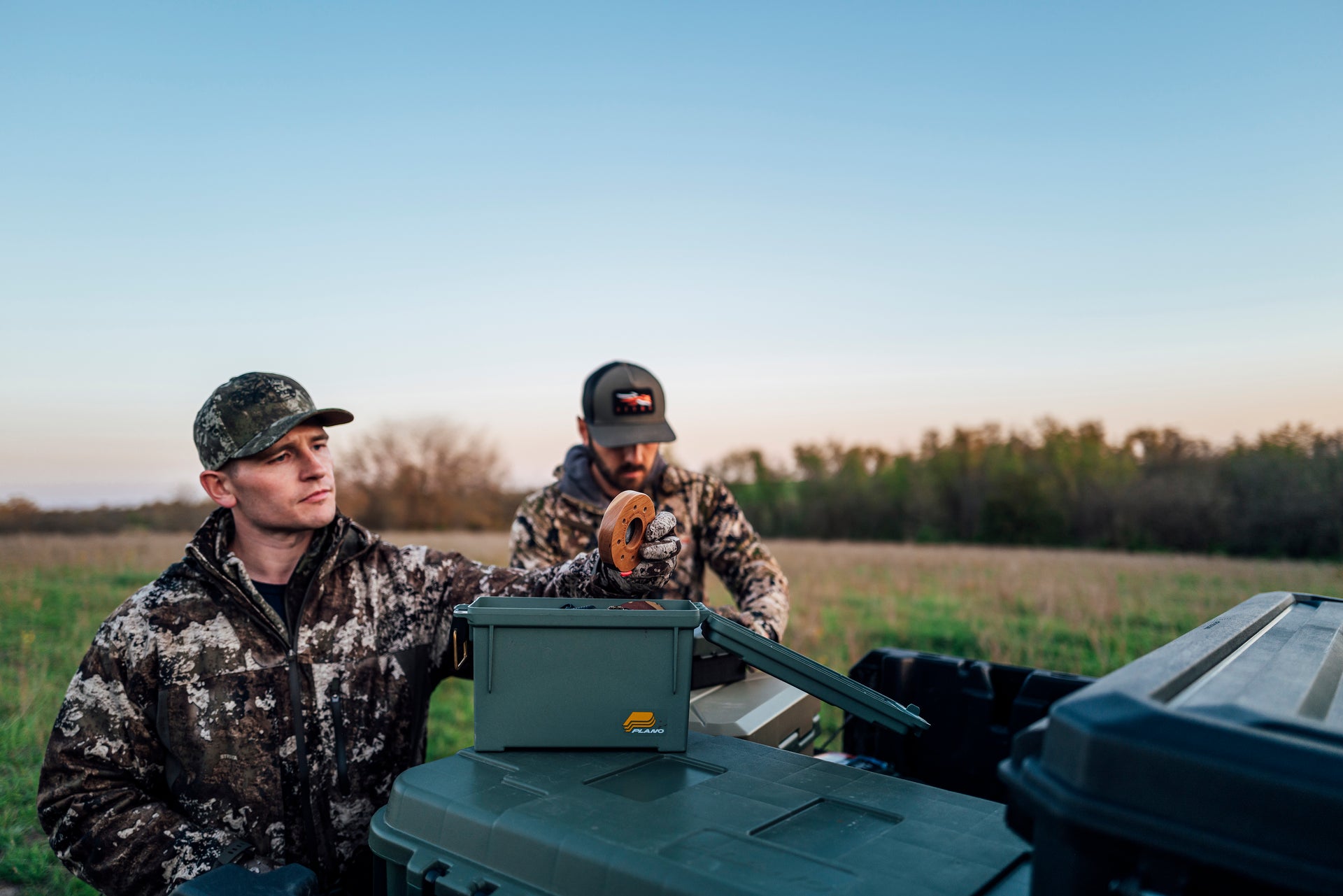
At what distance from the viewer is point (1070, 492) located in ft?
143

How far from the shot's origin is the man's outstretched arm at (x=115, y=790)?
8.30 ft

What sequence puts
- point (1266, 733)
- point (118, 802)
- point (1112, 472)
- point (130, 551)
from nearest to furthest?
point (1266, 733), point (118, 802), point (130, 551), point (1112, 472)

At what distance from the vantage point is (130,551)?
55.3ft

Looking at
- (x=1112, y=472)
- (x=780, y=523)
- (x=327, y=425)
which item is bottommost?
(x=780, y=523)

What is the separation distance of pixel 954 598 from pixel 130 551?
51.3 feet

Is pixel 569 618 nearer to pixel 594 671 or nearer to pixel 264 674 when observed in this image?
pixel 594 671

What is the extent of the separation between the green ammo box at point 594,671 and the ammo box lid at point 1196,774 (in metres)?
0.89

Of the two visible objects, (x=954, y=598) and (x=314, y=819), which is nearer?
(x=314, y=819)

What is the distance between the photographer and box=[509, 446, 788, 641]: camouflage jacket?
4656 mm

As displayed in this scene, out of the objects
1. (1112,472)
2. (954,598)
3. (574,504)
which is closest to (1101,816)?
(574,504)

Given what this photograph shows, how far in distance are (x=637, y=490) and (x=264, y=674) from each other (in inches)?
83.4

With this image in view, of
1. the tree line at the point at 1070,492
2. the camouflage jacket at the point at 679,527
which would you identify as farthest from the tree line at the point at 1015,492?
the camouflage jacket at the point at 679,527

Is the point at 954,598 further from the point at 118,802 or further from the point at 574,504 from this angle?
the point at 118,802

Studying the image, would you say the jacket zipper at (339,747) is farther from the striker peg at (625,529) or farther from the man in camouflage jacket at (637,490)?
the man in camouflage jacket at (637,490)
